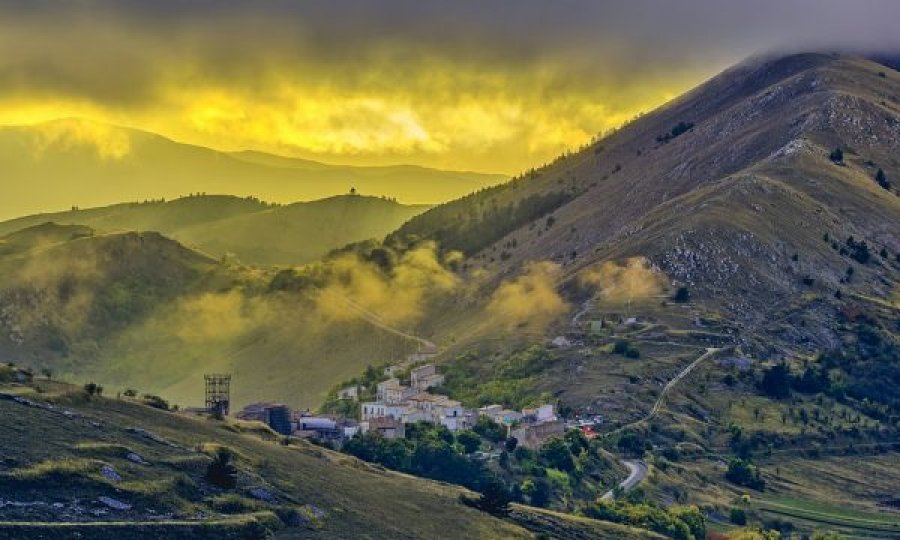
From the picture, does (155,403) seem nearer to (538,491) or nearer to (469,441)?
(538,491)

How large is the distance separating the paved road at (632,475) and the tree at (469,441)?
48.9 feet

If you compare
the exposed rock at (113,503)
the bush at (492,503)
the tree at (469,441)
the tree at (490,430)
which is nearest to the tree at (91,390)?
the exposed rock at (113,503)

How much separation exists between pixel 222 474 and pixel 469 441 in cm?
7503

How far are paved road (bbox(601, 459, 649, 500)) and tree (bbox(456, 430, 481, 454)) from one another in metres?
14.9

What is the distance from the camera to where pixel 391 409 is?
180 m

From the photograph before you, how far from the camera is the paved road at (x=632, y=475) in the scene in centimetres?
14356

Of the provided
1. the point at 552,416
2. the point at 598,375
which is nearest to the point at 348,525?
the point at 552,416

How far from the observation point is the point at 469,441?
501 feet

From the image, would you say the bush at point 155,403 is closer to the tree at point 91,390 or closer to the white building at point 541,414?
the tree at point 91,390

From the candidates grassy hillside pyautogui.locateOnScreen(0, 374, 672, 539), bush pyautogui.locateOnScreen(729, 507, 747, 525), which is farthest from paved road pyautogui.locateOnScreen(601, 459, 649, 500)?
grassy hillside pyautogui.locateOnScreen(0, 374, 672, 539)

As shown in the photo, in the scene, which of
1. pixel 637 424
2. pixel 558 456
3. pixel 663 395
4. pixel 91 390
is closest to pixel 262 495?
pixel 91 390

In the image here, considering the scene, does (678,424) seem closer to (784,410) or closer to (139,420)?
(784,410)

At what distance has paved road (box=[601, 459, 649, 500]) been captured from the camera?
143562 mm

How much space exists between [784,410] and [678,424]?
19610 millimetres
